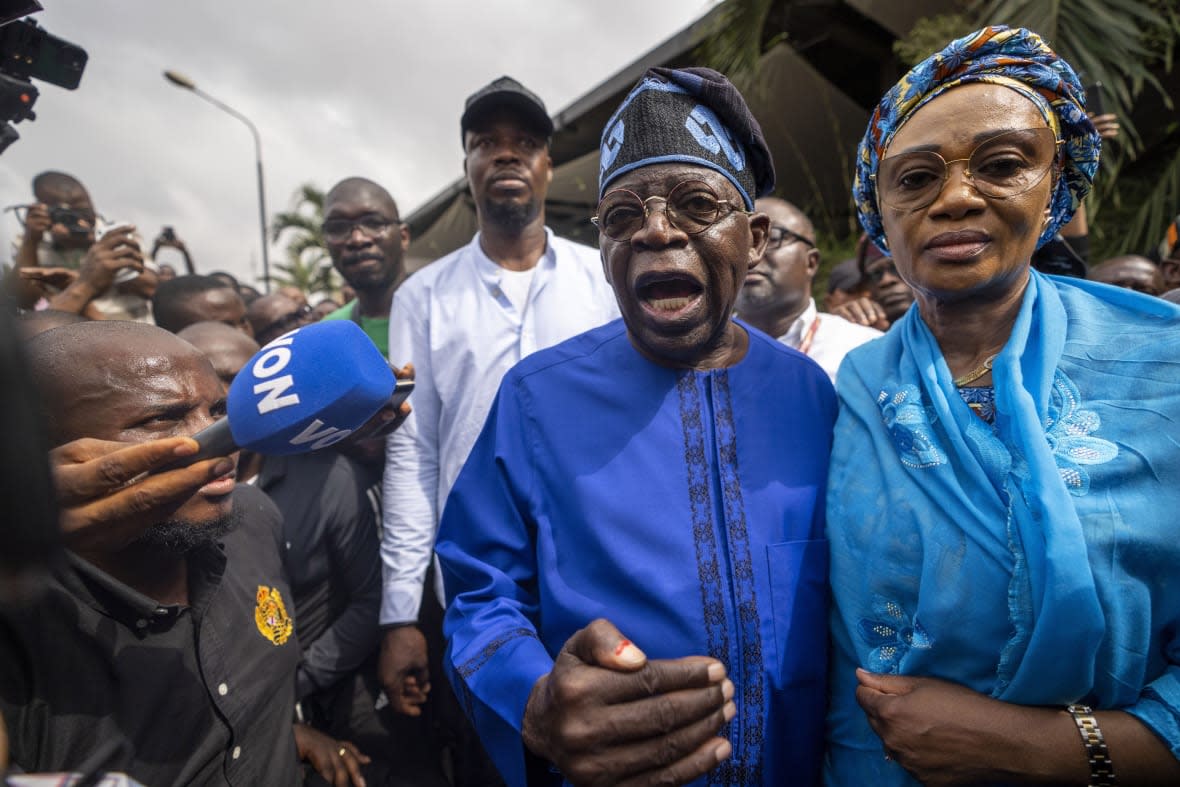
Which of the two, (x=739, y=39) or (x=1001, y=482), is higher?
(x=739, y=39)

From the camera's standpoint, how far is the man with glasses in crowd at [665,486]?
4.63 feet

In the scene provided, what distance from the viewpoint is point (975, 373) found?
1.42 meters

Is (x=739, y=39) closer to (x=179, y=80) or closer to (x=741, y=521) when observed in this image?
(x=741, y=521)

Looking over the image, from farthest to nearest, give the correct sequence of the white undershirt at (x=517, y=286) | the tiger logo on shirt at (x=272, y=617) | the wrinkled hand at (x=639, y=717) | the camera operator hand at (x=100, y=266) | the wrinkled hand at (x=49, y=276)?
the wrinkled hand at (x=49, y=276) → the camera operator hand at (x=100, y=266) → the white undershirt at (x=517, y=286) → the tiger logo on shirt at (x=272, y=617) → the wrinkled hand at (x=639, y=717)

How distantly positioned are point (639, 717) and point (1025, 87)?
4.77 feet

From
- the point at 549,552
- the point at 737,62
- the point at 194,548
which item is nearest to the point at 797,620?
the point at 549,552

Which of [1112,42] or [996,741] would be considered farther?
[1112,42]

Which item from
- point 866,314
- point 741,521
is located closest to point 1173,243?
point 866,314

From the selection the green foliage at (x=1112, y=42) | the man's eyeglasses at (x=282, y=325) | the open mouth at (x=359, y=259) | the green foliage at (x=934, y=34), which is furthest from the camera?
the green foliage at (x=934, y=34)

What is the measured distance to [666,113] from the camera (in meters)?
1.61

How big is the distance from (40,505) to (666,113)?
1.46m

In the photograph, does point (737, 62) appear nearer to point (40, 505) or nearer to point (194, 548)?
point (194, 548)

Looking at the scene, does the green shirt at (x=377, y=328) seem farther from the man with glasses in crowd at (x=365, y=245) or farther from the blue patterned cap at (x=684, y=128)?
the blue patterned cap at (x=684, y=128)

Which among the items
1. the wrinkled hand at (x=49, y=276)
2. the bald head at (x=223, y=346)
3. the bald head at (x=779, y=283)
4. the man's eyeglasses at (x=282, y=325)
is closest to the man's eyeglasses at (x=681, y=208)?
the bald head at (x=779, y=283)
